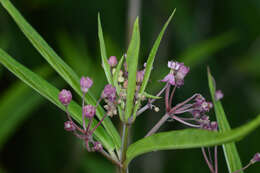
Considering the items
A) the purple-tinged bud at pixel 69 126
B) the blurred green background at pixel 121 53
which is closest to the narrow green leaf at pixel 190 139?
the purple-tinged bud at pixel 69 126

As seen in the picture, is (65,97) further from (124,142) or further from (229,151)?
(229,151)

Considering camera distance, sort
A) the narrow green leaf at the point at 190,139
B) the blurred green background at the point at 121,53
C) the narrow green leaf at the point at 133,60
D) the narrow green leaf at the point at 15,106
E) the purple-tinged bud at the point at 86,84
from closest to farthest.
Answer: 1. the narrow green leaf at the point at 190,139
2. the narrow green leaf at the point at 133,60
3. the purple-tinged bud at the point at 86,84
4. the narrow green leaf at the point at 15,106
5. the blurred green background at the point at 121,53

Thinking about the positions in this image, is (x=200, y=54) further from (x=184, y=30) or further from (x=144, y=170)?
(x=144, y=170)

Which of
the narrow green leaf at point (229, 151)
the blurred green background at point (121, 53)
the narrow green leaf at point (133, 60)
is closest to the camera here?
the narrow green leaf at point (133, 60)

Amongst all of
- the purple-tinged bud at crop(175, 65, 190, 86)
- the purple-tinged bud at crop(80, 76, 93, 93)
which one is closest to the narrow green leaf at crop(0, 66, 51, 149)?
the purple-tinged bud at crop(80, 76, 93, 93)

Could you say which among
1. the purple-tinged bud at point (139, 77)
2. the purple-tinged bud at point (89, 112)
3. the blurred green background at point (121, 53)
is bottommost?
the purple-tinged bud at point (89, 112)

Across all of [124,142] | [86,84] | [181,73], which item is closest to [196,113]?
[181,73]

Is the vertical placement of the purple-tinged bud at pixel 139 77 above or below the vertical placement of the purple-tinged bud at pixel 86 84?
above

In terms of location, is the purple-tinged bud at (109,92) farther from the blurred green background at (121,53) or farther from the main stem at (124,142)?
the blurred green background at (121,53)
